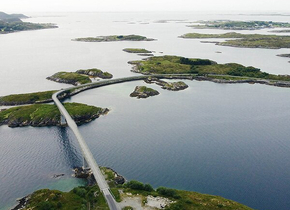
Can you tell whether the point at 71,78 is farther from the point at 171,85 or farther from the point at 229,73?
the point at 229,73

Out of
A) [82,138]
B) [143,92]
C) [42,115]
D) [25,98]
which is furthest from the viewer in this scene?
[143,92]

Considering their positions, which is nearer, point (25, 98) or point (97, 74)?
point (25, 98)

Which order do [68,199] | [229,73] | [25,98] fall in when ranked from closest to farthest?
[68,199]
[25,98]
[229,73]

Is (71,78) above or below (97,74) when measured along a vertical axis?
below

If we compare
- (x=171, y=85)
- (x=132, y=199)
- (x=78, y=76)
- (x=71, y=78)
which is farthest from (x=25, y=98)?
(x=132, y=199)

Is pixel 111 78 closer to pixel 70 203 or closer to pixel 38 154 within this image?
pixel 38 154

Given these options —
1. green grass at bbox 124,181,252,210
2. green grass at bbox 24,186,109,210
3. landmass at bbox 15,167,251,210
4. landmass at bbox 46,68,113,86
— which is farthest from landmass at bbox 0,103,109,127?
green grass at bbox 124,181,252,210

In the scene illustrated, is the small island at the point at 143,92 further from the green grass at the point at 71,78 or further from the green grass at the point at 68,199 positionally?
the green grass at the point at 68,199
